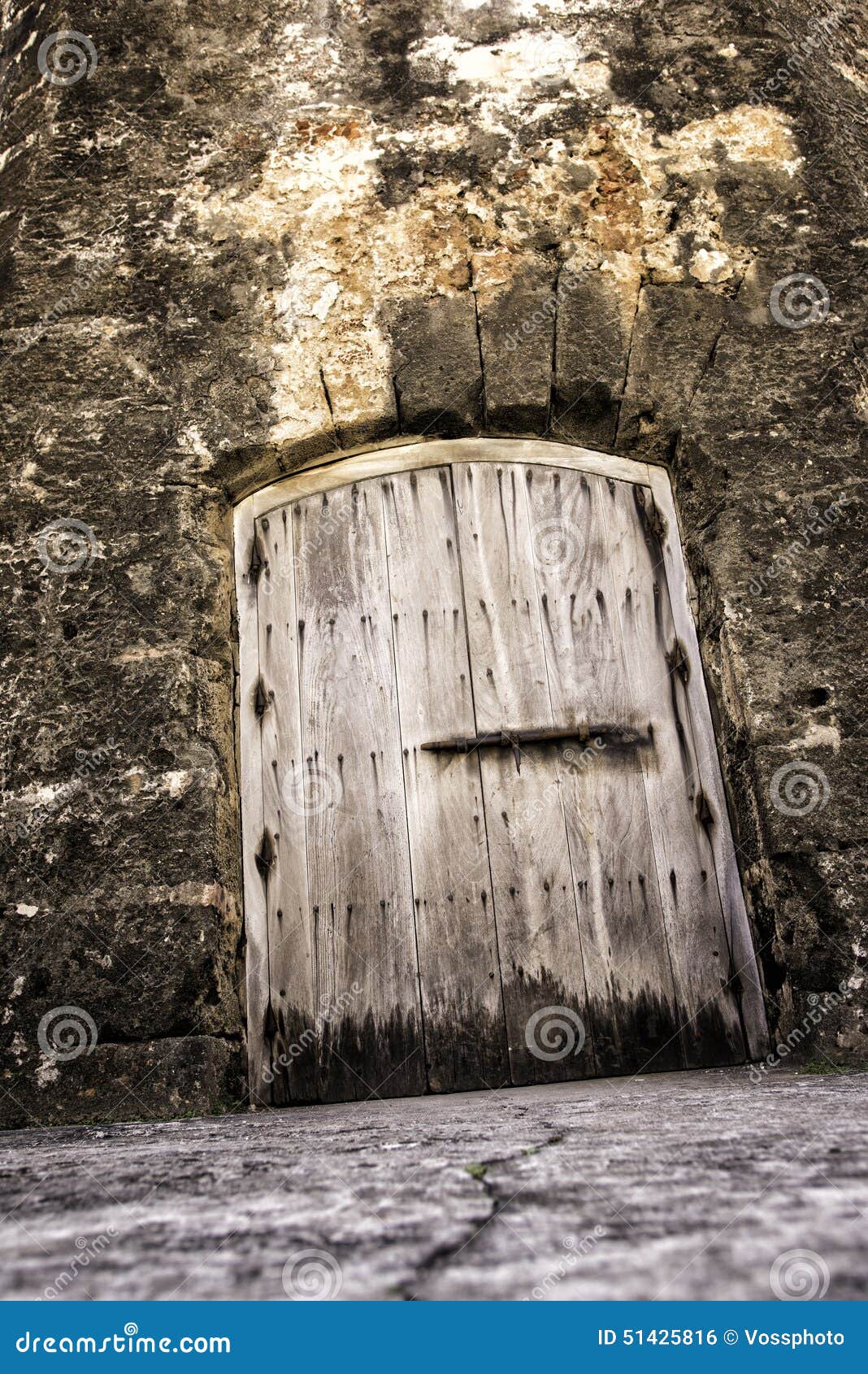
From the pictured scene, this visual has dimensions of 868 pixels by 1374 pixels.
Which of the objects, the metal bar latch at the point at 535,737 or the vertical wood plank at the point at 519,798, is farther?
the metal bar latch at the point at 535,737

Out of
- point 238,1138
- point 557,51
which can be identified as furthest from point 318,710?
point 557,51

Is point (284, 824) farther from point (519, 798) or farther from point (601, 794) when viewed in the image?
point (601, 794)

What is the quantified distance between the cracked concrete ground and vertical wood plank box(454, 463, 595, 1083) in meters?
0.97

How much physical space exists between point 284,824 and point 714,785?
1184mm

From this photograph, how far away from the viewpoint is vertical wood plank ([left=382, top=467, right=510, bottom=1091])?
2.51 m

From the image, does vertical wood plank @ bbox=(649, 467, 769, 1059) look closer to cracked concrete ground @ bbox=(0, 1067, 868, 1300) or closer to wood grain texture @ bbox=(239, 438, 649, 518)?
wood grain texture @ bbox=(239, 438, 649, 518)

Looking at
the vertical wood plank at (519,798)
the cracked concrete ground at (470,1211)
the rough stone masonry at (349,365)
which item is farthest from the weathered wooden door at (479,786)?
the cracked concrete ground at (470,1211)

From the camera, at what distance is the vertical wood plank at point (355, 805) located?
2514 mm

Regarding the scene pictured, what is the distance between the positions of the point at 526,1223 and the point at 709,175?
10.3ft

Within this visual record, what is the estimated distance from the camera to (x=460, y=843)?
8.71 feet

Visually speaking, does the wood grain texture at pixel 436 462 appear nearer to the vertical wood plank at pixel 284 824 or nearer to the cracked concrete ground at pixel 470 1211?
the vertical wood plank at pixel 284 824

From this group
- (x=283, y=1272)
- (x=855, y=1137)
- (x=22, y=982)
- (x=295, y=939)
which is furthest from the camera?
(x=295, y=939)

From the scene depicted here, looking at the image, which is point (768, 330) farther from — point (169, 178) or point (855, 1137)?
point (855, 1137)

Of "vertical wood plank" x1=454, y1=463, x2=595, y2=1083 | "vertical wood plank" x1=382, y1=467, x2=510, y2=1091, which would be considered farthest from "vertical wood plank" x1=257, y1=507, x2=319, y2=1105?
"vertical wood plank" x1=454, y1=463, x2=595, y2=1083
